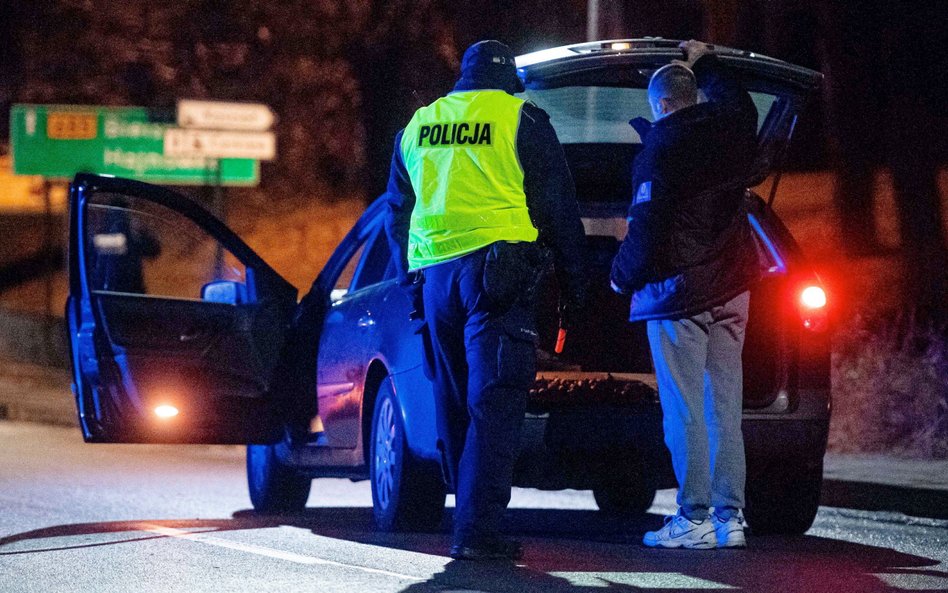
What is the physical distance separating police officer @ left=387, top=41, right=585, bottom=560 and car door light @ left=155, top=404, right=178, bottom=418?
2492 mm

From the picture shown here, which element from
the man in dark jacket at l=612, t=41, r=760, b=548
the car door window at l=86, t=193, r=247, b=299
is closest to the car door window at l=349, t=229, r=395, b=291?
the car door window at l=86, t=193, r=247, b=299

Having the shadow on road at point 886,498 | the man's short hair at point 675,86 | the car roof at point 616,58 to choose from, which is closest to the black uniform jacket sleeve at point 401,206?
the car roof at point 616,58

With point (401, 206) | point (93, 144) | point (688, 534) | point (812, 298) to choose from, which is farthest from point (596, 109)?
point (93, 144)

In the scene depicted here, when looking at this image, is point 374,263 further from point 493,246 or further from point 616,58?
point 493,246

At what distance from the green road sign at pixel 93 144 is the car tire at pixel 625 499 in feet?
40.5

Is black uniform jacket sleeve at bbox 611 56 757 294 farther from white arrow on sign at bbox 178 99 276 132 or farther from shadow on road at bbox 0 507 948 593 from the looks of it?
white arrow on sign at bbox 178 99 276 132

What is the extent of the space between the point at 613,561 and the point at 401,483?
1.22 meters

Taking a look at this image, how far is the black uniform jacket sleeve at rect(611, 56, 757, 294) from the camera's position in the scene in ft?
22.9

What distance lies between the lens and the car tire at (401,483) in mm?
7590

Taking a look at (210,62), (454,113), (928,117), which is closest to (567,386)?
(454,113)

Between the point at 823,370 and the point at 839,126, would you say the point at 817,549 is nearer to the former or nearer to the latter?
the point at 823,370

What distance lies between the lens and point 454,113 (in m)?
6.60

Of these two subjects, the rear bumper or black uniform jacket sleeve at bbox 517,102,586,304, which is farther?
the rear bumper

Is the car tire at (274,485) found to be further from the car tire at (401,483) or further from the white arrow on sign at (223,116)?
the white arrow on sign at (223,116)
